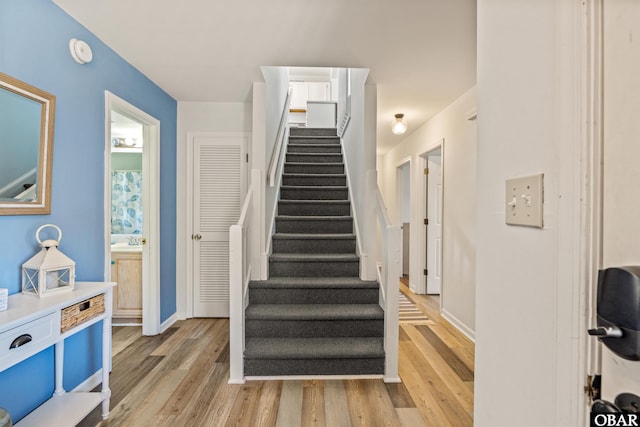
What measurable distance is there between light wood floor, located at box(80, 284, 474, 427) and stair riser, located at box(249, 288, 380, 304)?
581 millimetres

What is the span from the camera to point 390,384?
226 cm

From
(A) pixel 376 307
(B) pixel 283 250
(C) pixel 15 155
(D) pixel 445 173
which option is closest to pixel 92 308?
(C) pixel 15 155

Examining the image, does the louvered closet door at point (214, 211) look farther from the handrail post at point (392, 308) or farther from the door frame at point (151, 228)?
the handrail post at point (392, 308)

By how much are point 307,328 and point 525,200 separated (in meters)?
2.06

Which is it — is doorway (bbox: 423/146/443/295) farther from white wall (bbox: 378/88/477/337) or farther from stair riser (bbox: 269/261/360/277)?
stair riser (bbox: 269/261/360/277)

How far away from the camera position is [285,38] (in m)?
2.20

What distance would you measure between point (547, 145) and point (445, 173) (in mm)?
3249

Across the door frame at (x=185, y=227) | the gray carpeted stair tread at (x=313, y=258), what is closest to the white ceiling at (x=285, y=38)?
the door frame at (x=185, y=227)

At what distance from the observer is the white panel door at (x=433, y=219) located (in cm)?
456

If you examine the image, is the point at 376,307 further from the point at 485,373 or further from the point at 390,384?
the point at 485,373

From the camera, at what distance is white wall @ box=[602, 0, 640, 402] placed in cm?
50

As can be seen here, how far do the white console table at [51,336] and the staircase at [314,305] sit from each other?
37.3 inches

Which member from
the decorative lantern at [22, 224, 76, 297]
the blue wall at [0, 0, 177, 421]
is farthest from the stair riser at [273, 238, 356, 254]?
the decorative lantern at [22, 224, 76, 297]

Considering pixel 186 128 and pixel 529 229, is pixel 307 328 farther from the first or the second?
pixel 186 128
